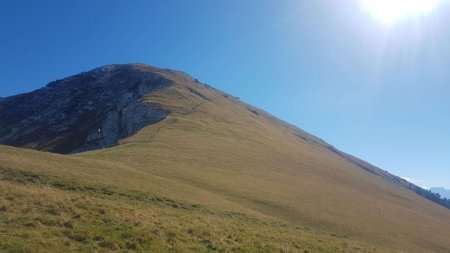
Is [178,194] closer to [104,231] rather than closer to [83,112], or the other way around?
[104,231]

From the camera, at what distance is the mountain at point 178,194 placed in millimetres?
18922

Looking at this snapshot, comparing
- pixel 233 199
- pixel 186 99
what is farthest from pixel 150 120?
pixel 233 199

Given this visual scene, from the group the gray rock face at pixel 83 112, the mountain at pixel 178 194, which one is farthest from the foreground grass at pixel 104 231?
the gray rock face at pixel 83 112

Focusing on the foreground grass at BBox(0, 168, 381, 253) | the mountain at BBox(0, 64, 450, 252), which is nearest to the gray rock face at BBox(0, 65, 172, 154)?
the mountain at BBox(0, 64, 450, 252)

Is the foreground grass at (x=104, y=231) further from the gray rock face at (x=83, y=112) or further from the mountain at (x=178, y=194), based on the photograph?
the gray rock face at (x=83, y=112)

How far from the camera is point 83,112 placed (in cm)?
14425

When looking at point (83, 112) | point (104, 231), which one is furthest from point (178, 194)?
point (83, 112)

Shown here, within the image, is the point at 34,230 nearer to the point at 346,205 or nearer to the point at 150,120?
the point at 346,205

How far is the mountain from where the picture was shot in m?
18.9

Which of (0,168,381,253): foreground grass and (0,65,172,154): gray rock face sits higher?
(0,65,172,154): gray rock face

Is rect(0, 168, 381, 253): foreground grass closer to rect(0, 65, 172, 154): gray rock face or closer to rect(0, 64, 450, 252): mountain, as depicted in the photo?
rect(0, 64, 450, 252): mountain

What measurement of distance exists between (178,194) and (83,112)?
386 ft

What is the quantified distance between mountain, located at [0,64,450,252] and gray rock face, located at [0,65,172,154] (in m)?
0.77

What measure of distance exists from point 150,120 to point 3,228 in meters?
81.0
